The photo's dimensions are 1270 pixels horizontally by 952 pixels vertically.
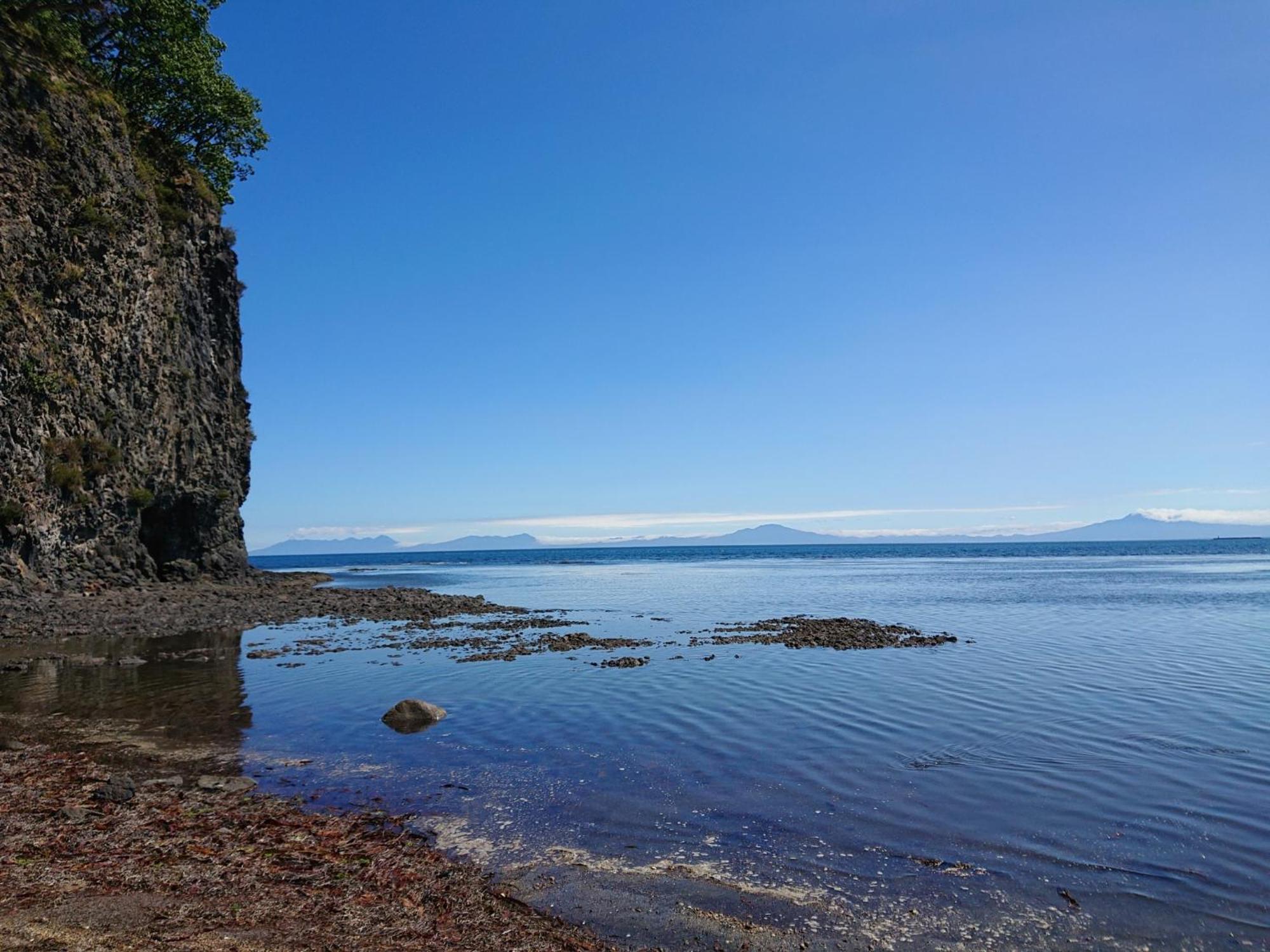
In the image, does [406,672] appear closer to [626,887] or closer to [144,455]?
[626,887]

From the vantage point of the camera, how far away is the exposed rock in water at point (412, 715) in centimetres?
1778

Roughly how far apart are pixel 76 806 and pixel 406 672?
14824 mm

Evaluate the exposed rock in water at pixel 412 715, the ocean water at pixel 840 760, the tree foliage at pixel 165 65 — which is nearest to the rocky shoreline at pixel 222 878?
the ocean water at pixel 840 760

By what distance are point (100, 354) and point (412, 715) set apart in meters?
39.8

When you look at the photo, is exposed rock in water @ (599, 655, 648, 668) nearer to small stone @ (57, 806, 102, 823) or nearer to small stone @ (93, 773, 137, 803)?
small stone @ (93, 773, 137, 803)

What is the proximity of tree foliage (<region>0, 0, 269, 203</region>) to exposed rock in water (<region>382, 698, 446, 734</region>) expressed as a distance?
168 feet

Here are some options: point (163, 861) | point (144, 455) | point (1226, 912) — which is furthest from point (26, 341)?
point (1226, 912)

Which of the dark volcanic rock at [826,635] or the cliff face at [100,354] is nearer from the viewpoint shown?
the dark volcanic rock at [826,635]

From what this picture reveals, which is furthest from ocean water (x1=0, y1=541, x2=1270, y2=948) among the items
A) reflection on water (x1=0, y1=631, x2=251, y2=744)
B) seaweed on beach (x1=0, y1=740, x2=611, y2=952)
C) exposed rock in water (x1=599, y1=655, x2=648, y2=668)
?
seaweed on beach (x1=0, y1=740, x2=611, y2=952)

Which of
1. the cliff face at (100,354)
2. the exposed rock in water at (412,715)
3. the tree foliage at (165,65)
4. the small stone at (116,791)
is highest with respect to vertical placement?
the tree foliage at (165,65)

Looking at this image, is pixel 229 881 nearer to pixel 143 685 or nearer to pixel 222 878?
pixel 222 878

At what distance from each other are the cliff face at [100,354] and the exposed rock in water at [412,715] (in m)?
31.3

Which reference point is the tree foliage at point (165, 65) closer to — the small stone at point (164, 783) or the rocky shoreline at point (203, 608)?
the rocky shoreline at point (203, 608)

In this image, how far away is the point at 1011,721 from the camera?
57.1 feet
